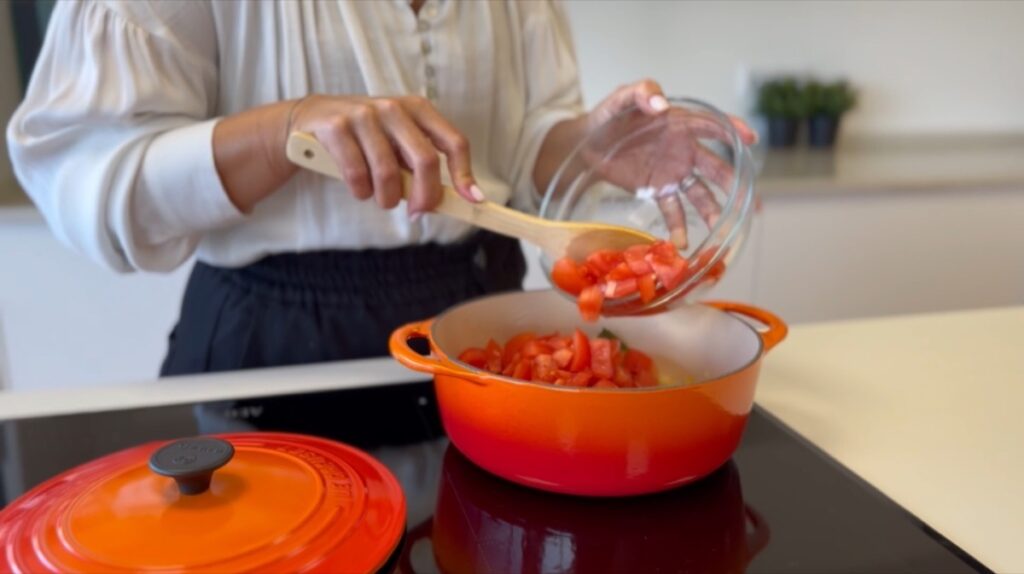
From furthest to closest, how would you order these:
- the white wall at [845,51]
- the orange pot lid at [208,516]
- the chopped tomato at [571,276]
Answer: the white wall at [845,51] → the chopped tomato at [571,276] → the orange pot lid at [208,516]

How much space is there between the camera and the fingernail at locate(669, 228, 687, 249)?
2.09 feet

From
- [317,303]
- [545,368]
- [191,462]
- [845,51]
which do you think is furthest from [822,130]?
[191,462]

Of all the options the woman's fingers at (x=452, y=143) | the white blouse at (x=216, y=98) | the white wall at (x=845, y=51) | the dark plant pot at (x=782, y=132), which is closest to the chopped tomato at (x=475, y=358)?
the woman's fingers at (x=452, y=143)

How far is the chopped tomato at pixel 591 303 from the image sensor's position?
0.56 metres

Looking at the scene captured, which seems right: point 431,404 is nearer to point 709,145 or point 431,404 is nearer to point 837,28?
point 709,145

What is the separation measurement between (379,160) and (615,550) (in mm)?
276

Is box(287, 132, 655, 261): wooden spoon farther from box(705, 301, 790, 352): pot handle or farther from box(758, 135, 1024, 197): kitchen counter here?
box(758, 135, 1024, 197): kitchen counter

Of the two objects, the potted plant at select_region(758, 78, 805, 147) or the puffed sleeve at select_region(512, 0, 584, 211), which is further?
the potted plant at select_region(758, 78, 805, 147)

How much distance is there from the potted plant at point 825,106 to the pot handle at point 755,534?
62.4 inches

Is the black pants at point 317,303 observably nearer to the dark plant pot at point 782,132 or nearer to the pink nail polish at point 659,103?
the pink nail polish at point 659,103

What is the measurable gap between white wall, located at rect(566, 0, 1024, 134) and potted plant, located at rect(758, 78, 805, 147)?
0.05 metres

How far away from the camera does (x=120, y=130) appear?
0.67m

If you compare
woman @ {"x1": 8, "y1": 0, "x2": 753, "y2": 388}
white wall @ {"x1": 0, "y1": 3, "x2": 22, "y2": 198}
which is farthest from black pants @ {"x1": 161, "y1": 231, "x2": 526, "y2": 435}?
white wall @ {"x1": 0, "y1": 3, "x2": 22, "y2": 198}

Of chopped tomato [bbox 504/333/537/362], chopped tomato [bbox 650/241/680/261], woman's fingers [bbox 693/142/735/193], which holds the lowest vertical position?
chopped tomato [bbox 504/333/537/362]
